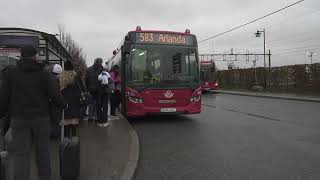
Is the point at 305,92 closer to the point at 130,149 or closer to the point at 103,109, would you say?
the point at 103,109

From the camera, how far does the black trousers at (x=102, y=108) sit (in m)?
12.7

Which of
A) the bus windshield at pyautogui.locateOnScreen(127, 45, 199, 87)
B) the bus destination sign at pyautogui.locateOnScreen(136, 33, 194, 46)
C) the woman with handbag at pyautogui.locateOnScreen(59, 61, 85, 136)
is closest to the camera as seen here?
the woman with handbag at pyautogui.locateOnScreen(59, 61, 85, 136)

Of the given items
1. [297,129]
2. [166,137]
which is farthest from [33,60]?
[297,129]

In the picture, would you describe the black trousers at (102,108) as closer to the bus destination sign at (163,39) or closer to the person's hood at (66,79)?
the bus destination sign at (163,39)

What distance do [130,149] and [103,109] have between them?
4.05m

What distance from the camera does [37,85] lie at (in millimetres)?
5383

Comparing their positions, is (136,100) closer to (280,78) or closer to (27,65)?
(27,65)

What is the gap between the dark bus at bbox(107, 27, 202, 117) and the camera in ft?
47.1

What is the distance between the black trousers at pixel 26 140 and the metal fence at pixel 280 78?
2945 centimetres

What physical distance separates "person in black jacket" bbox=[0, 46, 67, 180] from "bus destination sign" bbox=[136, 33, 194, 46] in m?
9.47

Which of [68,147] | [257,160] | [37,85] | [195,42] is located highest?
[195,42]

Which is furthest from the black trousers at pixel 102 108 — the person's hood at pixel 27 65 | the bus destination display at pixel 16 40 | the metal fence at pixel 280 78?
the metal fence at pixel 280 78

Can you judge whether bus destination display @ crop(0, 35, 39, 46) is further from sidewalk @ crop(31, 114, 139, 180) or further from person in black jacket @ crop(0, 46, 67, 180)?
person in black jacket @ crop(0, 46, 67, 180)

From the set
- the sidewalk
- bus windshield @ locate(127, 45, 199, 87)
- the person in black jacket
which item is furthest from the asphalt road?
the person in black jacket
